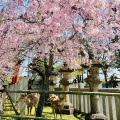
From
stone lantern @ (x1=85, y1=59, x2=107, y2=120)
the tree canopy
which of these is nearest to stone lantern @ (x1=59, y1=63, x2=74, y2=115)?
stone lantern @ (x1=85, y1=59, x2=107, y2=120)

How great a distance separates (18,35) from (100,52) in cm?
288

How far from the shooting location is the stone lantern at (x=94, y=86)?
542cm

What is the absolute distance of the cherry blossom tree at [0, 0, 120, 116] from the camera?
4223mm

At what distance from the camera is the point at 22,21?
4480 millimetres

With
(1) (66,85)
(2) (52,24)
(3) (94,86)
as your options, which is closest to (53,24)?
(2) (52,24)

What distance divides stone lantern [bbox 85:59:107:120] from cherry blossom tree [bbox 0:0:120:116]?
99 cm

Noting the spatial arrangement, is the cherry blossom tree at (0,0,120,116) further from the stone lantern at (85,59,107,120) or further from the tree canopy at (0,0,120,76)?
the stone lantern at (85,59,107,120)

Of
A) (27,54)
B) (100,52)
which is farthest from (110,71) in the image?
(27,54)

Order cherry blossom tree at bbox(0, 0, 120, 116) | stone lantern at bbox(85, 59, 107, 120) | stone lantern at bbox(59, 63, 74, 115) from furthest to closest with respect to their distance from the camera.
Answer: stone lantern at bbox(59, 63, 74, 115) < stone lantern at bbox(85, 59, 107, 120) < cherry blossom tree at bbox(0, 0, 120, 116)

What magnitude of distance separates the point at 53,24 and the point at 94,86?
8.63 ft

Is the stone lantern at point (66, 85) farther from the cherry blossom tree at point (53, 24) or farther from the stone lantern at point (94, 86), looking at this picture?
the cherry blossom tree at point (53, 24)

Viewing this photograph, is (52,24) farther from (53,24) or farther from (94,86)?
(94,86)

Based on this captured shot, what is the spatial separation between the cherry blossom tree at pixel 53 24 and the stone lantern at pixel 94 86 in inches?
39.0

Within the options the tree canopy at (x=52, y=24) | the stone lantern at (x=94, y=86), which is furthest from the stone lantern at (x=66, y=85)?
the tree canopy at (x=52, y=24)
